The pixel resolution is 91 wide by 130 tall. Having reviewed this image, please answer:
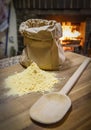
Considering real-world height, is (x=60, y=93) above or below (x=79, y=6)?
below

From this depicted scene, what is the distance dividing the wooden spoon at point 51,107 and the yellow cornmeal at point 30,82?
0.10 metres

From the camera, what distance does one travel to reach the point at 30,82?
1.05 meters

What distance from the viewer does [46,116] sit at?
2.52 feet

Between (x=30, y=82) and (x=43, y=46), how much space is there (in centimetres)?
30

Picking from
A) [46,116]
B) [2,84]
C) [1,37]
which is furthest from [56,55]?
[1,37]

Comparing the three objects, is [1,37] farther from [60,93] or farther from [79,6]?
[60,93]

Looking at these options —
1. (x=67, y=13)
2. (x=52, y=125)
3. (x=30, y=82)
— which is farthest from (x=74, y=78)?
(x=67, y=13)

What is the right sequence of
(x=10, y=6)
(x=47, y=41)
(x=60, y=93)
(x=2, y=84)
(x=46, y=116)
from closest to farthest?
1. (x=46, y=116)
2. (x=60, y=93)
3. (x=2, y=84)
4. (x=47, y=41)
5. (x=10, y=6)

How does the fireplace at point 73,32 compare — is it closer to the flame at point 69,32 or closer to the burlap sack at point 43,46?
the flame at point 69,32

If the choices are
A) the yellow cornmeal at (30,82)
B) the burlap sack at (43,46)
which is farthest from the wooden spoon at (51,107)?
the burlap sack at (43,46)

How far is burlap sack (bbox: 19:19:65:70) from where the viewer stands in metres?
1.23

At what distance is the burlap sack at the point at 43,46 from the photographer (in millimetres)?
1226

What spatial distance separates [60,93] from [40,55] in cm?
42

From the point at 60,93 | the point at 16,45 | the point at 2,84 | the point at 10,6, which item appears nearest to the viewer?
the point at 60,93
